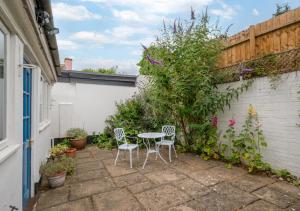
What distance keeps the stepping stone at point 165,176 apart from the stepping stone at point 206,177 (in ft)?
0.81

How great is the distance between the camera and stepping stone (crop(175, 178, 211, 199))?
2.93 metres

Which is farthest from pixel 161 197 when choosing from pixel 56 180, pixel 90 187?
pixel 56 180

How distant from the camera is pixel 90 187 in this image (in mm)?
3229

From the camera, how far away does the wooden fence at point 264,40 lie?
11.0ft

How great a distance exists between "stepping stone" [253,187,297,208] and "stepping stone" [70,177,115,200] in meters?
2.35

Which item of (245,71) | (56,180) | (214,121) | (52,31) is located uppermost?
(52,31)

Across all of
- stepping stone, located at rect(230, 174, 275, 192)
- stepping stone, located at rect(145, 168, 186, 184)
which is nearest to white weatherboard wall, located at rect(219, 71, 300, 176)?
stepping stone, located at rect(230, 174, 275, 192)

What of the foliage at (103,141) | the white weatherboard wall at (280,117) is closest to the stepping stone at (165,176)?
the white weatherboard wall at (280,117)

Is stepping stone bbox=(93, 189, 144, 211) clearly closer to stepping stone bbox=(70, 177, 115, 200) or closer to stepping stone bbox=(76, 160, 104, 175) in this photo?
stepping stone bbox=(70, 177, 115, 200)

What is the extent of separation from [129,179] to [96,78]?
4.91 metres

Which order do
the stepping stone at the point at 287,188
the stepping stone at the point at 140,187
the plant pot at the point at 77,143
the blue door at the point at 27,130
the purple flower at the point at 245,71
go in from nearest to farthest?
the blue door at the point at 27,130 → the stepping stone at the point at 287,188 → the stepping stone at the point at 140,187 → the purple flower at the point at 245,71 → the plant pot at the point at 77,143

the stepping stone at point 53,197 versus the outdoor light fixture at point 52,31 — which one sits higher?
the outdoor light fixture at point 52,31

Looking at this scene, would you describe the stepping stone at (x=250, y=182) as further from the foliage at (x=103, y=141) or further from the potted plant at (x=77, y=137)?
the potted plant at (x=77, y=137)

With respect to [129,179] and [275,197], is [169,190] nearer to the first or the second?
[129,179]
